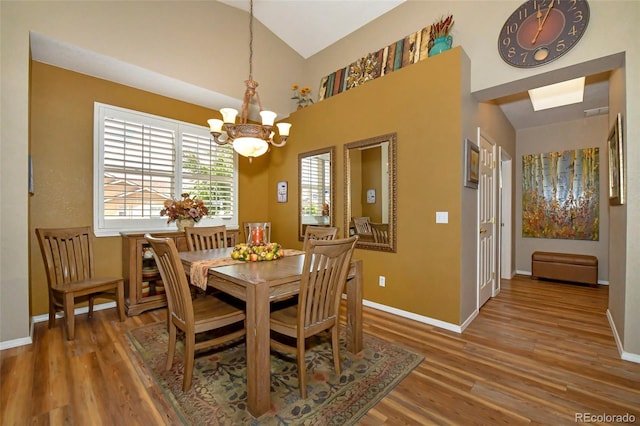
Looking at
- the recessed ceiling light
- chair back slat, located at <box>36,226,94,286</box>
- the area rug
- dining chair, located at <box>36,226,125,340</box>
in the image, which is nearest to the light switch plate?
the area rug

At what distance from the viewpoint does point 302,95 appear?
4.61 m

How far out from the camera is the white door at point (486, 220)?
3395 mm

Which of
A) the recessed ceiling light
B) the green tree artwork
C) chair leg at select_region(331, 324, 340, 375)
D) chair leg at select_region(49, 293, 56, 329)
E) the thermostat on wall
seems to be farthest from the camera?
the green tree artwork

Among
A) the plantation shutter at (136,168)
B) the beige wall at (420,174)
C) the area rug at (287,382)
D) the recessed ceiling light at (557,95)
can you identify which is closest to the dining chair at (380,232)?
the beige wall at (420,174)

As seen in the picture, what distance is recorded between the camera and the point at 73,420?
5.21ft

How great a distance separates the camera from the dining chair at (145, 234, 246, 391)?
179cm

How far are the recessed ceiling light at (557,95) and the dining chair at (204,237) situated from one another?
4362 mm

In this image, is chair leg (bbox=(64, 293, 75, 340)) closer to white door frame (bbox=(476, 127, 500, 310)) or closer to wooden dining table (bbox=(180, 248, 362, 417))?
wooden dining table (bbox=(180, 248, 362, 417))

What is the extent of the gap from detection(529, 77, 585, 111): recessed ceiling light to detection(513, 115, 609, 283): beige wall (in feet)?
3.08

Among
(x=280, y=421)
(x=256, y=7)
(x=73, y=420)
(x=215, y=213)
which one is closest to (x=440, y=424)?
(x=280, y=421)

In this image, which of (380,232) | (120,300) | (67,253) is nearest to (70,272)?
(67,253)

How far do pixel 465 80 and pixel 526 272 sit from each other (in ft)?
14.3

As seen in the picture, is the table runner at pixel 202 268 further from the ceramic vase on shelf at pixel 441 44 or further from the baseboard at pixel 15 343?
the ceramic vase on shelf at pixel 441 44

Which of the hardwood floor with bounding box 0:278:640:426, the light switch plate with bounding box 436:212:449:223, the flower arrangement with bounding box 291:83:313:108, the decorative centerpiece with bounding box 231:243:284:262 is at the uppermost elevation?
the flower arrangement with bounding box 291:83:313:108
